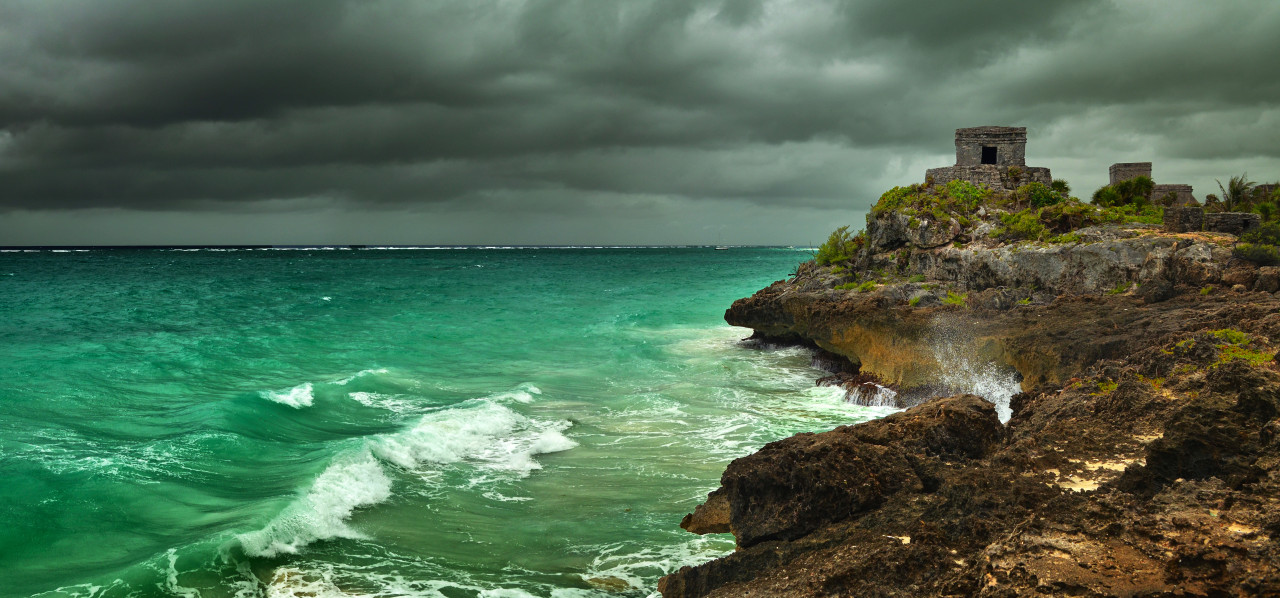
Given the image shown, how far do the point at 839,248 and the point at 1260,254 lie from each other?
1495cm

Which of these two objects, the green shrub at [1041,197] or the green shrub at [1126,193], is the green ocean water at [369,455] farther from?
the green shrub at [1126,193]

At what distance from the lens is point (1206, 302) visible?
1620 cm

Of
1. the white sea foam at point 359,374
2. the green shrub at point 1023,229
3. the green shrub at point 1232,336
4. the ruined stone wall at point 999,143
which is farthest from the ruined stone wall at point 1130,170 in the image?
the white sea foam at point 359,374

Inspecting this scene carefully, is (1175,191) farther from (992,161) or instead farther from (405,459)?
(405,459)

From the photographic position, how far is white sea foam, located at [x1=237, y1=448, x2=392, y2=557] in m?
10.2

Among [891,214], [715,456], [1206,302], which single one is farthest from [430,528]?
[891,214]

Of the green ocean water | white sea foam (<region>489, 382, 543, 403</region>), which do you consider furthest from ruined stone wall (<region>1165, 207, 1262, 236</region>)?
white sea foam (<region>489, 382, 543, 403</region>)

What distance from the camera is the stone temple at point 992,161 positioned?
114 ft

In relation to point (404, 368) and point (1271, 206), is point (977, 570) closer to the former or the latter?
point (404, 368)

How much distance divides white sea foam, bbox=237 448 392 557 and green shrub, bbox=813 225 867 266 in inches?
866

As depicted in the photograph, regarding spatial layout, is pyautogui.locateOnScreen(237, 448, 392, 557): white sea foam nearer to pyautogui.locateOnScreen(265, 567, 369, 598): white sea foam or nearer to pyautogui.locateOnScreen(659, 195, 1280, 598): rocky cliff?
pyautogui.locateOnScreen(265, 567, 369, 598): white sea foam

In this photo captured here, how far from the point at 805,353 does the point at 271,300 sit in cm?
4092

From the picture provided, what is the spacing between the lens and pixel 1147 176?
36.5 m

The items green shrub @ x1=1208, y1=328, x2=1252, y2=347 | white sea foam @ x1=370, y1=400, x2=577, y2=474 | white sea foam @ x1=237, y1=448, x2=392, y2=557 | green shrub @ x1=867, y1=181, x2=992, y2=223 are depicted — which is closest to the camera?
white sea foam @ x1=237, y1=448, x2=392, y2=557
